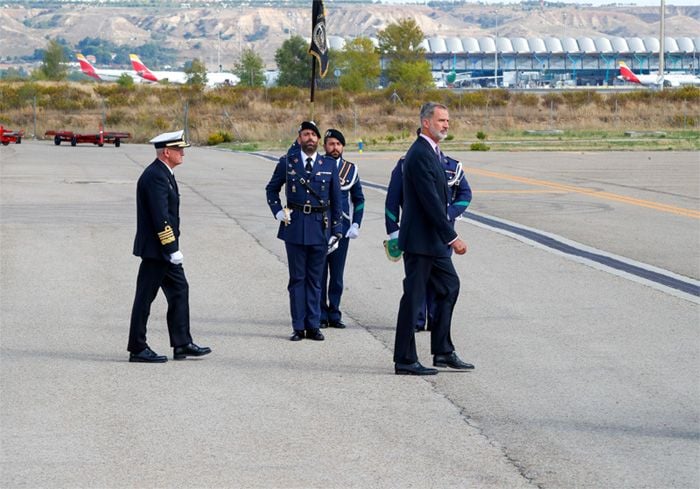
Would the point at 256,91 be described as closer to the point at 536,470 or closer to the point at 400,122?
the point at 400,122

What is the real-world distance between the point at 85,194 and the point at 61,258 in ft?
33.9

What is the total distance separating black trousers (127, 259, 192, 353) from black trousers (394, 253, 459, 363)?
1767 mm

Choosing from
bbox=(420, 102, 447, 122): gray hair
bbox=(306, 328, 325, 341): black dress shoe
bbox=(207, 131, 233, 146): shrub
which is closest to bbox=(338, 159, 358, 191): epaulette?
bbox=(306, 328, 325, 341): black dress shoe

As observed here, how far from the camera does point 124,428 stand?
7754 millimetres

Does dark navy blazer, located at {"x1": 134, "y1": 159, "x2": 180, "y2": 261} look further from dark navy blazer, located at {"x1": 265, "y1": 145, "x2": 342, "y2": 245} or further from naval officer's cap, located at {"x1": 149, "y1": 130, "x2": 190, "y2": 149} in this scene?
dark navy blazer, located at {"x1": 265, "y1": 145, "x2": 342, "y2": 245}

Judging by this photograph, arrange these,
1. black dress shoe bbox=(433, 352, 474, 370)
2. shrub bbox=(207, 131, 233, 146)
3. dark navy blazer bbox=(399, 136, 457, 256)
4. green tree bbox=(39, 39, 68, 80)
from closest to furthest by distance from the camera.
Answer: dark navy blazer bbox=(399, 136, 457, 256) → black dress shoe bbox=(433, 352, 474, 370) → shrub bbox=(207, 131, 233, 146) → green tree bbox=(39, 39, 68, 80)

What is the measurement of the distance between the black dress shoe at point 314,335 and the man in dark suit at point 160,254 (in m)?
1.15

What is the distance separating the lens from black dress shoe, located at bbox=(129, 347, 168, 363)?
9.86 metres

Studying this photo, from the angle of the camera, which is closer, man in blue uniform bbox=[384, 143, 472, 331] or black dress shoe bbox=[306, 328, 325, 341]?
man in blue uniform bbox=[384, 143, 472, 331]

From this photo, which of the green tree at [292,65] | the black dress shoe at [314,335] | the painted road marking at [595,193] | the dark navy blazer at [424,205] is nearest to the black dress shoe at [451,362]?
the dark navy blazer at [424,205]

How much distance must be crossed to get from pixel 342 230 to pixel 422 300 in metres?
2.16

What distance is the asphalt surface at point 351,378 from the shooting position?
22.8 ft

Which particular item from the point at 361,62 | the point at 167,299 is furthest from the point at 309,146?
the point at 361,62

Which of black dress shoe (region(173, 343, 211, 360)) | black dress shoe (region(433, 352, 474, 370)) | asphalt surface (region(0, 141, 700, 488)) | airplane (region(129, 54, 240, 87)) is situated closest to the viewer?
asphalt surface (region(0, 141, 700, 488))
